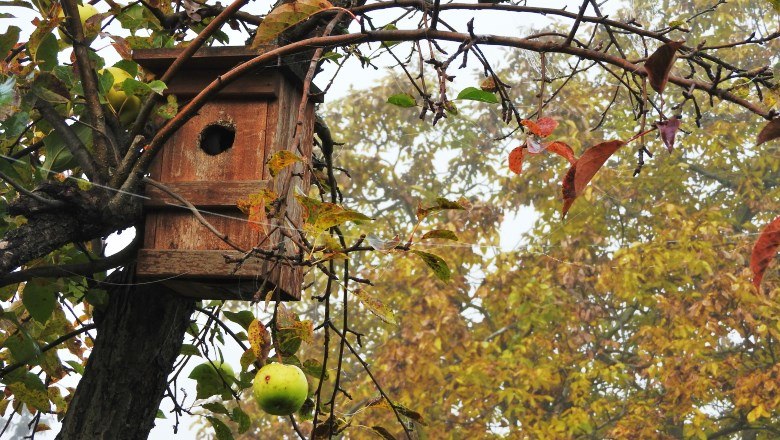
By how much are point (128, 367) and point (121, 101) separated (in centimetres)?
51

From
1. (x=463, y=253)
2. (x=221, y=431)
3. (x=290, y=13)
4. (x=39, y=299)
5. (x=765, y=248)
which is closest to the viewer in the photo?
(x=765, y=248)

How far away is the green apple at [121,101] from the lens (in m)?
1.60

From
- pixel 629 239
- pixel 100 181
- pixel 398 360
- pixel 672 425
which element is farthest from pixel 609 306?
pixel 100 181

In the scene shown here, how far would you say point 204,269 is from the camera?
1.54 meters

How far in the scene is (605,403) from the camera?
6.82 meters

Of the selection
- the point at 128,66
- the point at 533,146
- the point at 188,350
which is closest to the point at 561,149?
the point at 533,146

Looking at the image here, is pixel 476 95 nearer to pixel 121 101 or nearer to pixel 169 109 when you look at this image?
pixel 169 109

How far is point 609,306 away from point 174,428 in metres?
6.45

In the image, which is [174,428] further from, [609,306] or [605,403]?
[609,306]

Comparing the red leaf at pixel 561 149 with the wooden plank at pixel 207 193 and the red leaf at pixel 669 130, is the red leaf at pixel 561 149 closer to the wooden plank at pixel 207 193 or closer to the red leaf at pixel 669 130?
the red leaf at pixel 669 130

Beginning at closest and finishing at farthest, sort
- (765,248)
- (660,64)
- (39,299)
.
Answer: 1. (765,248)
2. (660,64)
3. (39,299)

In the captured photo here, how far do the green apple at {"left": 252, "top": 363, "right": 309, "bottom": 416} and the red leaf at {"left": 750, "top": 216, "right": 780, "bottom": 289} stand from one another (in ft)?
2.11

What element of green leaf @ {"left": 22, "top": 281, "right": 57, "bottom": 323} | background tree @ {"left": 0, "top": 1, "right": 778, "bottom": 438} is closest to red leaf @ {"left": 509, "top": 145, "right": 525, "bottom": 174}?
background tree @ {"left": 0, "top": 1, "right": 778, "bottom": 438}

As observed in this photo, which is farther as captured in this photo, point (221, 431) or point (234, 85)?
point (221, 431)
